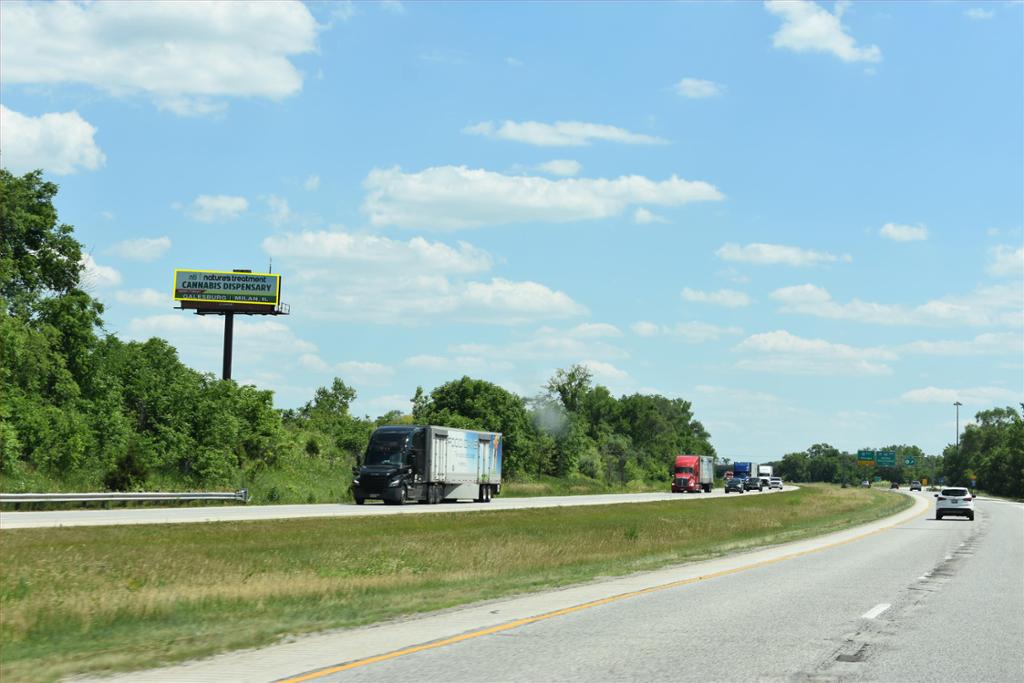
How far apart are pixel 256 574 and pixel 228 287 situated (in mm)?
83646

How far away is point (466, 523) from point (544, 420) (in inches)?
4388

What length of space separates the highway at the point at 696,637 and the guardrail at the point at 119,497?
24.7 meters

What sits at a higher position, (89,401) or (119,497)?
(89,401)

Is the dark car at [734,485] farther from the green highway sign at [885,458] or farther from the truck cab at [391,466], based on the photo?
the truck cab at [391,466]

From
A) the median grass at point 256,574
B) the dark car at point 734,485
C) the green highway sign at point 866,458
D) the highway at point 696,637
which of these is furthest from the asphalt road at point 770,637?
the green highway sign at point 866,458

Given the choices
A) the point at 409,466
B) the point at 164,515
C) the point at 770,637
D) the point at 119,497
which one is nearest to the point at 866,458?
the point at 409,466

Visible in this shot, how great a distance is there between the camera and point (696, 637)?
42.1ft

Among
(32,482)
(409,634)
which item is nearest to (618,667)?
(409,634)

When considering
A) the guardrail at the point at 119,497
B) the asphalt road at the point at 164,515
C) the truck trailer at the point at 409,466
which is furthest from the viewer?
the truck trailer at the point at 409,466

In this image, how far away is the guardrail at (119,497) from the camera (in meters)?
37.8

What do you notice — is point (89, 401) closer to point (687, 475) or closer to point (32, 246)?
point (32, 246)

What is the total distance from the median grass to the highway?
1199mm

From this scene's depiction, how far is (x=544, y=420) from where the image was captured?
15150cm

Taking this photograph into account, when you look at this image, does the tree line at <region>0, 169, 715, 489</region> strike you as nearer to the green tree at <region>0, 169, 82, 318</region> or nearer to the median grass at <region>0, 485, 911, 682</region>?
the green tree at <region>0, 169, 82, 318</region>
